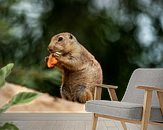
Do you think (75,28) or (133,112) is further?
(75,28)

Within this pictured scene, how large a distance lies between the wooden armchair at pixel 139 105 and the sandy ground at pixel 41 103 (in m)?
0.97

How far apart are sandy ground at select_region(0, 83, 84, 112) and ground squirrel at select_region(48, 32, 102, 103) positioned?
9cm

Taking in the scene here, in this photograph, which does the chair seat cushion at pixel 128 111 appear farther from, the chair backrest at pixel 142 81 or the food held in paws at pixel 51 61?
the food held in paws at pixel 51 61

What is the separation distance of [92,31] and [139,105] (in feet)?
6.45

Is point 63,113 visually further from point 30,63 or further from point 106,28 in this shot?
point 106,28

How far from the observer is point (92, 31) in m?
4.54

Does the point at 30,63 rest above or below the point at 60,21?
below

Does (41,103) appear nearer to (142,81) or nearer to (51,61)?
(51,61)

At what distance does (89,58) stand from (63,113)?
763 millimetres

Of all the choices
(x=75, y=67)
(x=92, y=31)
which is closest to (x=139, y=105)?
(x=75, y=67)

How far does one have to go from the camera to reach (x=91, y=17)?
4.57 metres

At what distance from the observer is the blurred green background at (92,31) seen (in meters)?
4.50

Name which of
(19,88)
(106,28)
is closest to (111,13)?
(106,28)

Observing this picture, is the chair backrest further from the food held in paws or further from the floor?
the food held in paws
